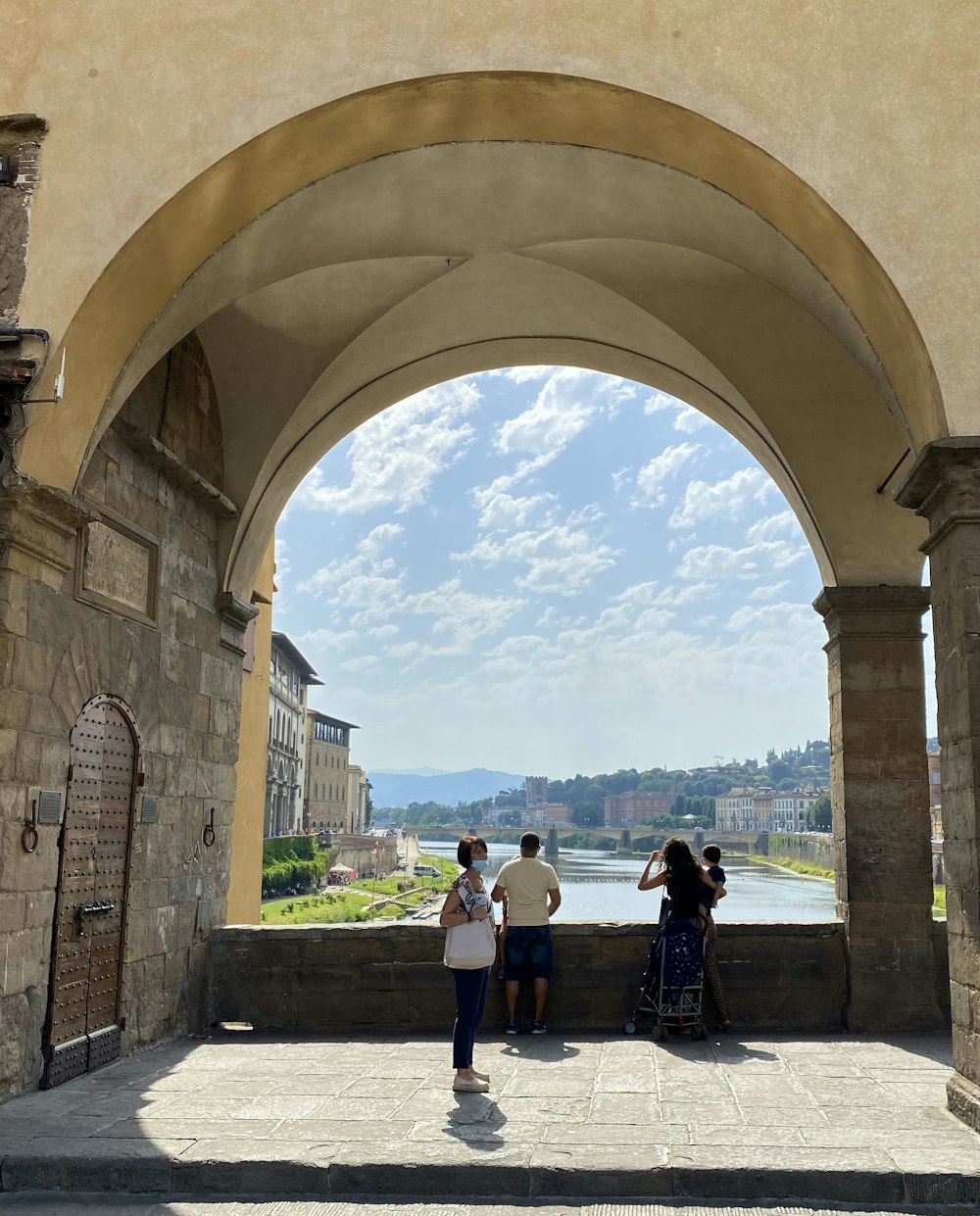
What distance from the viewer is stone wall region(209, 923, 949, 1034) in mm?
7680

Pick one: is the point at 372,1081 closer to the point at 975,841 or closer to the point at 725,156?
the point at 975,841

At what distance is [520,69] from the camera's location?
19.0 feet

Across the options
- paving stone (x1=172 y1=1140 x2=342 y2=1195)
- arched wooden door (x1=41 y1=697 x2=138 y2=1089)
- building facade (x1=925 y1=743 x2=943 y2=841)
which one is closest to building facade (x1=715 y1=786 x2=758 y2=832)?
building facade (x1=925 y1=743 x2=943 y2=841)

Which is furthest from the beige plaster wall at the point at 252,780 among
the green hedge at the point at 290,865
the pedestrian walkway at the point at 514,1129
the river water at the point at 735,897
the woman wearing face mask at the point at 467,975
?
the green hedge at the point at 290,865

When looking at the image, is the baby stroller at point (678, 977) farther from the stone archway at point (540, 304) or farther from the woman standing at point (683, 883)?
the stone archway at point (540, 304)

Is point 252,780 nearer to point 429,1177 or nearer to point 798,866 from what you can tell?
point 429,1177

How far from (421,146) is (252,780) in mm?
6738

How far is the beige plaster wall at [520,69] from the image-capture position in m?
5.56

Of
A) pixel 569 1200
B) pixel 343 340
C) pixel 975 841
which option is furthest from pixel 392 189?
pixel 569 1200

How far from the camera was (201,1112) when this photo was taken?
5211mm

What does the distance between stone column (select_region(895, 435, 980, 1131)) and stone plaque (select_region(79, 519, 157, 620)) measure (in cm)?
442

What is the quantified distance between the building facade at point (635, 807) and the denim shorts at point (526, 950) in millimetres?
148681

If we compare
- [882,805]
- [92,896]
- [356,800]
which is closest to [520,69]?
[92,896]

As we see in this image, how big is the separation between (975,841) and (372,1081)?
3.19m
